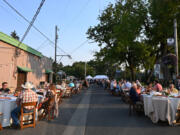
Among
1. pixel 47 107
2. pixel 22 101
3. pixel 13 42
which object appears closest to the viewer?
pixel 22 101

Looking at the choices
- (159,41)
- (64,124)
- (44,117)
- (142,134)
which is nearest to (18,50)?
(44,117)

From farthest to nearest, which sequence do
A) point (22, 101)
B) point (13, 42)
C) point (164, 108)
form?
point (13, 42) < point (164, 108) < point (22, 101)

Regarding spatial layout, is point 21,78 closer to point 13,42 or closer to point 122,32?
point 13,42

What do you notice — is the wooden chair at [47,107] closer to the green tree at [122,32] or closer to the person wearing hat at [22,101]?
the person wearing hat at [22,101]

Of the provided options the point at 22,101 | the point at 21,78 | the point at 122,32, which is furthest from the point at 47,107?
the point at 122,32

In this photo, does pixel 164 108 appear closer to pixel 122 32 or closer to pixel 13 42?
pixel 13 42

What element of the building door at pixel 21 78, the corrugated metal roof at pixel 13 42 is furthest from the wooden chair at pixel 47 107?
the building door at pixel 21 78

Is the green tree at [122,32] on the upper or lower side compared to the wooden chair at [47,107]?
upper

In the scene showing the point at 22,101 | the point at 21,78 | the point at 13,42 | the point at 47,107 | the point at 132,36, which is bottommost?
the point at 47,107

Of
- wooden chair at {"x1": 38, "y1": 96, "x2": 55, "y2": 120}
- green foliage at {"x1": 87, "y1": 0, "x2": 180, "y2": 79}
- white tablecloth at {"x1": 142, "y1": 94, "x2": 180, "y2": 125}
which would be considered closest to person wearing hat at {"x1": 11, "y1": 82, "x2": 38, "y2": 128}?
wooden chair at {"x1": 38, "y1": 96, "x2": 55, "y2": 120}

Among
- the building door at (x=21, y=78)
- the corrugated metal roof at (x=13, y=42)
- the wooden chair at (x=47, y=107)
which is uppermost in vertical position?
the corrugated metal roof at (x=13, y=42)

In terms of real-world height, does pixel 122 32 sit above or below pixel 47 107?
above

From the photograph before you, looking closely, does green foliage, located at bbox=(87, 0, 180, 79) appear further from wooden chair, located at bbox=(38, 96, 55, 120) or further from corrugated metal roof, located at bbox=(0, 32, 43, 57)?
wooden chair, located at bbox=(38, 96, 55, 120)

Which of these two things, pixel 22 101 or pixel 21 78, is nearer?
pixel 22 101
